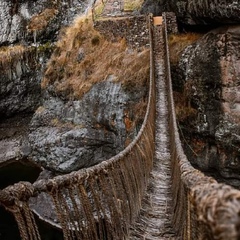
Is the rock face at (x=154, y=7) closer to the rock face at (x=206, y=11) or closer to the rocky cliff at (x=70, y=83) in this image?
the rock face at (x=206, y=11)

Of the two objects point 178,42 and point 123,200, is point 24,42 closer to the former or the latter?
point 178,42

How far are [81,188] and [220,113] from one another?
829 centimetres

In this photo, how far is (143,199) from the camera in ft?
15.2

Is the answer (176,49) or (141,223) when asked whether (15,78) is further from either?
(141,223)

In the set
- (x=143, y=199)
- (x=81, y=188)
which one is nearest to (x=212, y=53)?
(x=143, y=199)

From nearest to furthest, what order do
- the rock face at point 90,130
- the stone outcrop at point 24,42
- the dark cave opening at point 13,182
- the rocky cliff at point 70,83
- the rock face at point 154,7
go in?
1. the dark cave opening at point 13,182
2. the rock face at point 90,130
3. the rocky cliff at point 70,83
4. the rock face at point 154,7
5. the stone outcrop at point 24,42

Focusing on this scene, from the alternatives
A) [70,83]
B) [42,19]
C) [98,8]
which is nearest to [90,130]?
[70,83]

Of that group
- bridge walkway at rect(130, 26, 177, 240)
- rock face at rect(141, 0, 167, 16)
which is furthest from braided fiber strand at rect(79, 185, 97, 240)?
rock face at rect(141, 0, 167, 16)

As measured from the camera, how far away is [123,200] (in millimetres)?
3695

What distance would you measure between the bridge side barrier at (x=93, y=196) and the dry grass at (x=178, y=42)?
21.9ft

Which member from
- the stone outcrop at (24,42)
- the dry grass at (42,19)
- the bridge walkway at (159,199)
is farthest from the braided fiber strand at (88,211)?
Answer: the dry grass at (42,19)

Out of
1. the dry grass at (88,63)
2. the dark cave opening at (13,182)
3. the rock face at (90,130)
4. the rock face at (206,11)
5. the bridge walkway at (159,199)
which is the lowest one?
the dark cave opening at (13,182)

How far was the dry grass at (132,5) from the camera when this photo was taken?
14.9 metres

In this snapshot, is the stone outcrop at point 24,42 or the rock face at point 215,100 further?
the stone outcrop at point 24,42
